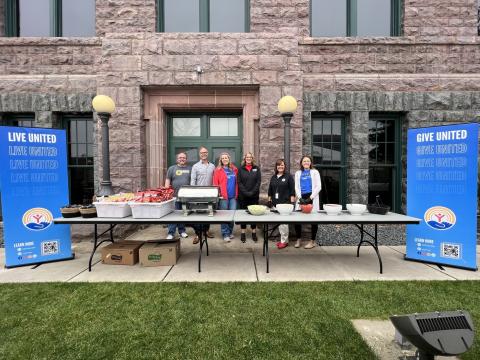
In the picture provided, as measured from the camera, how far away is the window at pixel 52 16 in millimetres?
7713

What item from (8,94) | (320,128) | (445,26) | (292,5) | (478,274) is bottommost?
(478,274)

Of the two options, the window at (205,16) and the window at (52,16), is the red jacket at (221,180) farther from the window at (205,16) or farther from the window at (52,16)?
the window at (52,16)

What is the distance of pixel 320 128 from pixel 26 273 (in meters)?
7.49

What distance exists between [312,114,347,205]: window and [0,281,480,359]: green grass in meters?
4.23

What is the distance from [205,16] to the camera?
7.62 metres

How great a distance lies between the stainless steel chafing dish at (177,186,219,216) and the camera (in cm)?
432

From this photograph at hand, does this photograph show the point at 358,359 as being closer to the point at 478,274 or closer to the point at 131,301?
the point at 131,301

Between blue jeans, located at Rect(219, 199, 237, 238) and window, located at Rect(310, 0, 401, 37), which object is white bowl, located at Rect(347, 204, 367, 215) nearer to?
blue jeans, located at Rect(219, 199, 237, 238)

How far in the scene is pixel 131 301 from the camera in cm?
325

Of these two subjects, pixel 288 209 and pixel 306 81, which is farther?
pixel 306 81

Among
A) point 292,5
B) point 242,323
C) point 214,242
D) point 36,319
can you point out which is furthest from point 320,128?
point 36,319

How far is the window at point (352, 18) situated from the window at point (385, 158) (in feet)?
8.94

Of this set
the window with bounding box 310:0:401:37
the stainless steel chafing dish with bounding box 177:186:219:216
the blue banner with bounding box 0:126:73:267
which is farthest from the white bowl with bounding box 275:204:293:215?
the window with bounding box 310:0:401:37

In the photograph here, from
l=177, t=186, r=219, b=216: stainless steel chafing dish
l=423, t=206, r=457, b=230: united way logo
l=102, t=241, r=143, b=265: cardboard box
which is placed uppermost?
l=177, t=186, r=219, b=216: stainless steel chafing dish
